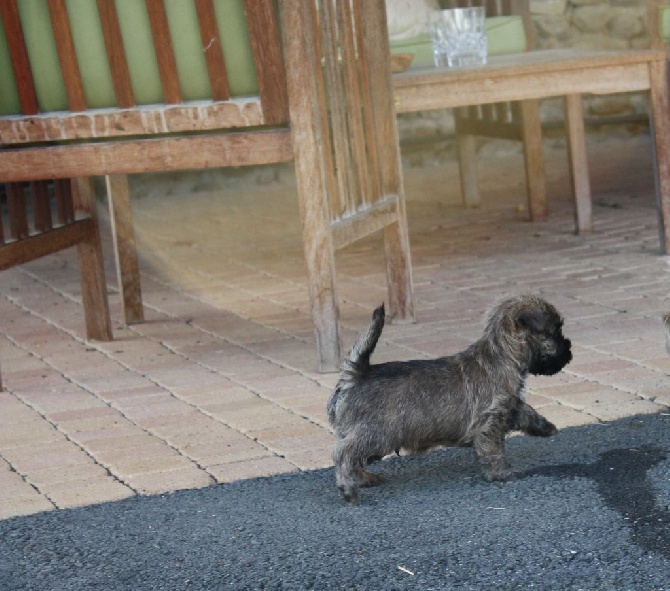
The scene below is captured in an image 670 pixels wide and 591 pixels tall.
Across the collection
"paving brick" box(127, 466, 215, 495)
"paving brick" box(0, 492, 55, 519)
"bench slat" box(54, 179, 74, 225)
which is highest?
"bench slat" box(54, 179, 74, 225)

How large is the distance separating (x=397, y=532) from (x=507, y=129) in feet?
13.5

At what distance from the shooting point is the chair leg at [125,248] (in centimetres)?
475

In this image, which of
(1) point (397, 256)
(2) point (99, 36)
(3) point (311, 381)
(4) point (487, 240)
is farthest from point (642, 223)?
(2) point (99, 36)

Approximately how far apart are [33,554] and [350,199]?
6.44 feet

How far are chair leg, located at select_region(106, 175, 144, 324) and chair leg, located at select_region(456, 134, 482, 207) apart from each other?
2.56m

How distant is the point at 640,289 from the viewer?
4.71m

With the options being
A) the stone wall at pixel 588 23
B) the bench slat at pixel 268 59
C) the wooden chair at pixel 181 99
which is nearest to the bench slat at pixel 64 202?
the wooden chair at pixel 181 99

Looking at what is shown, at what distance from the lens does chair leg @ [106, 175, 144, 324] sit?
4750 millimetres

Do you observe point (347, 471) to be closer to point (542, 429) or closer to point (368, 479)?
point (368, 479)

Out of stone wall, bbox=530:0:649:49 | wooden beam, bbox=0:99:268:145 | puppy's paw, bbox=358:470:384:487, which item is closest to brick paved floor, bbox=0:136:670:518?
puppy's paw, bbox=358:470:384:487

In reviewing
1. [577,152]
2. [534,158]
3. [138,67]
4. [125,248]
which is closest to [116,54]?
[138,67]

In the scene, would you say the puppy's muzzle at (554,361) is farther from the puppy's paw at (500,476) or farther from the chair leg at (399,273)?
the chair leg at (399,273)

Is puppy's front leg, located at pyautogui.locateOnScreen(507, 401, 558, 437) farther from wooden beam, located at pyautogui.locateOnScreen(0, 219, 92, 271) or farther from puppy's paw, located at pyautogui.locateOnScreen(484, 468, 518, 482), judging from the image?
wooden beam, located at pyautogui.locateOnScreen(0, 219, 92, 271)

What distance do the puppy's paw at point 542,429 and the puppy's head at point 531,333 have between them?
0.14 metres
